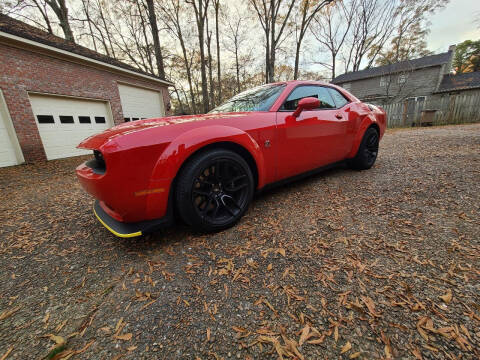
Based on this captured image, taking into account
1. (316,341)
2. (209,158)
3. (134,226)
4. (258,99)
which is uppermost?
(258,99)

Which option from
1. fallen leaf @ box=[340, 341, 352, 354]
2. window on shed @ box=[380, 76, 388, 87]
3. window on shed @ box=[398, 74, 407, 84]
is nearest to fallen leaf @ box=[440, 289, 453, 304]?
fallen leaf @ box=[340, 341, 352, 354]

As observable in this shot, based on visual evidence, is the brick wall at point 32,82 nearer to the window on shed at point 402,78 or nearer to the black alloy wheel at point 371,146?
the black alloy wheel at point 371,146

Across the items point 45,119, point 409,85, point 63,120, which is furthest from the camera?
point 409,85

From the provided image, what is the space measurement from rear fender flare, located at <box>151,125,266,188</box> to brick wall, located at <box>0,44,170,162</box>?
7726 mm

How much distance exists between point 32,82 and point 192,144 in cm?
827

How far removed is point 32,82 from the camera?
6.24 metres

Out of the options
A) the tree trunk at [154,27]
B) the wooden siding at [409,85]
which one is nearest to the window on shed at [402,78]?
the wooden siding at [409,85]

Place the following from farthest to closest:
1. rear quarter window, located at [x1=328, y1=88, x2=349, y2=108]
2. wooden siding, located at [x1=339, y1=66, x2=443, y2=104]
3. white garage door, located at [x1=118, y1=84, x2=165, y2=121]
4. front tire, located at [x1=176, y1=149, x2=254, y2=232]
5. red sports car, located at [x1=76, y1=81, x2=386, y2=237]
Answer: wooden siding, located at [x1=339, y1=66, x2=443, y2=104], white garage door, located at [x1=118, y1=84, x2=165, y2=121], rear quarter window, located at [x1=328, y1=88, x2=349, y2=108], front tire, located at [x1=176, y1=149, x2=254, y2=232], red sports car, located at [x1=76, y1=81, x2=386, y2=237]

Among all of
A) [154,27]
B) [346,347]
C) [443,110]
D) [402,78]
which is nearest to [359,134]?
[346,347]

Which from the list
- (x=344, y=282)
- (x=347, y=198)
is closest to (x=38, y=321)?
(x=344, y=282)

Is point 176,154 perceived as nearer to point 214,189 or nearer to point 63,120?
point 214,189

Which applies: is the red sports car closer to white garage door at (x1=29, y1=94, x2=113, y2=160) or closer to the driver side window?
the driver side window

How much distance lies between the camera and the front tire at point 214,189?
1570 millimetres

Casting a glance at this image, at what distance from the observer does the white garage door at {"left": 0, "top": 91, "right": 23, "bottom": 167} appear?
5.74 meters
